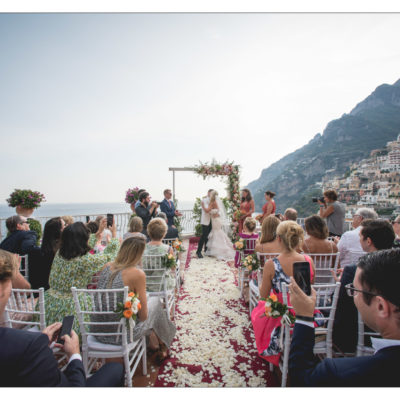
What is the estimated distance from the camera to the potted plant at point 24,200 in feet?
17.5

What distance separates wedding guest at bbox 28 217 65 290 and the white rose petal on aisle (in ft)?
6.24

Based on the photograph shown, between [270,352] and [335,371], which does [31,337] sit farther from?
[270,352]

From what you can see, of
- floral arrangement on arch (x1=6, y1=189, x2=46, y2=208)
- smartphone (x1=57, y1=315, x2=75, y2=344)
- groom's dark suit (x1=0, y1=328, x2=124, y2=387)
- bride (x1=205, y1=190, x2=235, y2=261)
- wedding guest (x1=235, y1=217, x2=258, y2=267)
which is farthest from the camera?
bride (x1=205, y1=190, x2=235, y2=261)

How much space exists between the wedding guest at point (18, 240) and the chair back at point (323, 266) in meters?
3.76

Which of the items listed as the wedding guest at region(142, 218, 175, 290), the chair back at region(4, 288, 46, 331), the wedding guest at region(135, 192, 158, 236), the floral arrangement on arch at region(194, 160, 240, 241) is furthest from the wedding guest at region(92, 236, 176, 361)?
the floral arrangement on arch at region(194, 160, 240, 241)

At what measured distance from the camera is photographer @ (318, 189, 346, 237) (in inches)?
191

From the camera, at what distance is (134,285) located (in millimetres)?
1939

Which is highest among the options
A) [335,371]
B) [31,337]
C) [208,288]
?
[31,337]

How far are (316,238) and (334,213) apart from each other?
8.47 ft

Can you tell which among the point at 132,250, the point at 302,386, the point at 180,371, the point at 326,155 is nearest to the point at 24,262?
the point at 132,250

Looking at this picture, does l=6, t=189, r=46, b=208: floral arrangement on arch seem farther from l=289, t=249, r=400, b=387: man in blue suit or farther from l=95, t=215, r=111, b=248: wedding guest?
l=289, t=249, r=400, b=387: man in blue suit

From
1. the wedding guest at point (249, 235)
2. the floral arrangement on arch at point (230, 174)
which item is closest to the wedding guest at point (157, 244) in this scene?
the wedding guest at point (249, 235)

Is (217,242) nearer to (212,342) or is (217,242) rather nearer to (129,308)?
(212,342)

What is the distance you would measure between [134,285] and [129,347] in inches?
20.7
